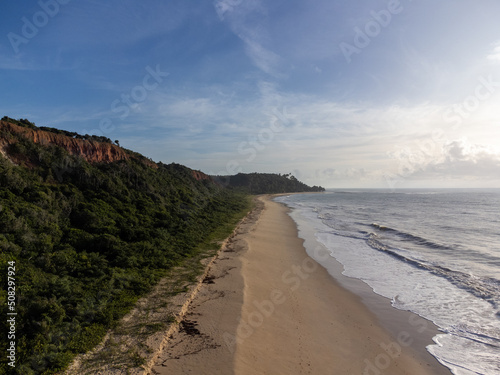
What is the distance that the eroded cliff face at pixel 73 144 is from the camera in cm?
1986

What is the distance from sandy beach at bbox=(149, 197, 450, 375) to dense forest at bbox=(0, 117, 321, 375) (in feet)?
9.22

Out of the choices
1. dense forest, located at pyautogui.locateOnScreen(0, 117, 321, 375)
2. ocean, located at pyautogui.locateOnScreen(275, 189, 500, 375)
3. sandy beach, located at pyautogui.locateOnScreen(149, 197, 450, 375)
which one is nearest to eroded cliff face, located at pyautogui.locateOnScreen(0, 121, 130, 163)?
dense forest, located at pyautogui.locateOnScreen(0, 117, 321, 375)

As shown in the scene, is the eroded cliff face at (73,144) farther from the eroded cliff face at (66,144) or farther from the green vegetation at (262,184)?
the green vegetation at (262,184)

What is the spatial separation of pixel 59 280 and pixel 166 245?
7842mm

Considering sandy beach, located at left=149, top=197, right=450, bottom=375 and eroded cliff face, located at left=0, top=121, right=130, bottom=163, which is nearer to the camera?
sandy beach, located at left=149, top=197, right=450, bottom=375

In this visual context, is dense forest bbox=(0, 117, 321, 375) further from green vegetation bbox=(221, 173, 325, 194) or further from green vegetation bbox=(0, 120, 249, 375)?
green vegetation bbox=(221, 173, 325, 194)

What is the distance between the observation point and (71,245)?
45.9ft

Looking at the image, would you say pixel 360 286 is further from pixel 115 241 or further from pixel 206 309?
pixel 115 241

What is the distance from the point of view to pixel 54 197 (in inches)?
664

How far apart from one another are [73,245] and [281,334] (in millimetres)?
12020

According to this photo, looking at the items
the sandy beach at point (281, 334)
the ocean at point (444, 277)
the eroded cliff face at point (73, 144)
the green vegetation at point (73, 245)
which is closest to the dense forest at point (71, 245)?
the green vegetation at point (73, 245)

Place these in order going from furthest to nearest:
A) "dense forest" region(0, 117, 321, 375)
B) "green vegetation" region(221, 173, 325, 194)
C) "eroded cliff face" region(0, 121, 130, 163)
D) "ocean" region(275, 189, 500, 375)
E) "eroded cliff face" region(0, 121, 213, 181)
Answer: "green vegetation" region(221, 173, 325, 194) → "eroded cliff face" region(0, 121, 130, 163) → "eroded cliff face" region(0, 121, 213, 181) → "ocean" region(275, 189, 500, 375) → "dense forest" region(0, 117, 321, 375)

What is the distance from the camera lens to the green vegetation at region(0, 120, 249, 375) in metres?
7.63

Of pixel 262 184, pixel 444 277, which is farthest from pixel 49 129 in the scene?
pixel 262 184
